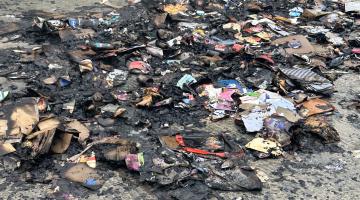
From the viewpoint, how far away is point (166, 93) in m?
4.25

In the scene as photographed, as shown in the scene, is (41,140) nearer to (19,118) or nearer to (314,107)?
(19,118)

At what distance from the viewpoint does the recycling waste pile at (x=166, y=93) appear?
3.28 metres

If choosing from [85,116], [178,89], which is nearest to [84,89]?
[85,116]

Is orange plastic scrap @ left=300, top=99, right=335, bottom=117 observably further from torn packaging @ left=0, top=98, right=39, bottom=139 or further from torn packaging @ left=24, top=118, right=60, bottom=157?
torn packaging @ left=0, top=98, right=39, bottom=139

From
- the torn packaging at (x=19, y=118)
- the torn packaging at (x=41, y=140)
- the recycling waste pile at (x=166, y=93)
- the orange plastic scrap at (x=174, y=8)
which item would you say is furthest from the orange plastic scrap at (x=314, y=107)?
the orange plastic scrap at (x=174, y=8)

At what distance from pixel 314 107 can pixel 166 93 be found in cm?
146

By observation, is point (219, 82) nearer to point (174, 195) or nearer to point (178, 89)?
point (178, 89)

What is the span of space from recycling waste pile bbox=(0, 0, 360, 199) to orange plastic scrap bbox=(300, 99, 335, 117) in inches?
0.5

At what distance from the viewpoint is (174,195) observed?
305 cm

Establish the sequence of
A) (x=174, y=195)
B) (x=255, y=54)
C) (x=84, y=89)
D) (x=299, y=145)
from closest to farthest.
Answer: (x=174, y=195) → (x=299, y=145) → (x=84, y=89) → (x=255, y=54)

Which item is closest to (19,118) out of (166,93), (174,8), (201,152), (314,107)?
(166,93)

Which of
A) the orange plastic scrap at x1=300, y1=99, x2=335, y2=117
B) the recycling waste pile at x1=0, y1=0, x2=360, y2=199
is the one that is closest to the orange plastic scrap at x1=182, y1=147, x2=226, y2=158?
the recycling waste pile at x1=0, y1=0, x2=360, y2=199

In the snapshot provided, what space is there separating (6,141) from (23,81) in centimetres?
105

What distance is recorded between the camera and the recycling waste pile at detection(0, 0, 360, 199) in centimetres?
328
